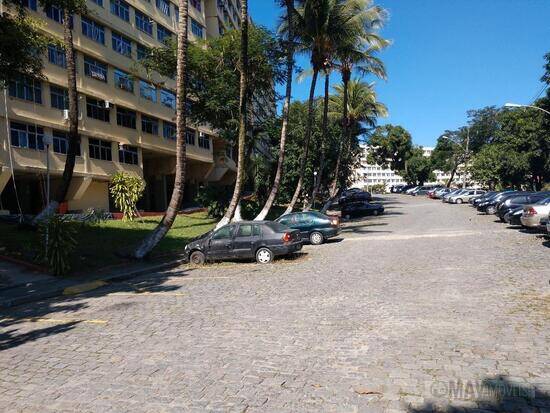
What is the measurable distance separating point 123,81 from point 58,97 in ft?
22.1

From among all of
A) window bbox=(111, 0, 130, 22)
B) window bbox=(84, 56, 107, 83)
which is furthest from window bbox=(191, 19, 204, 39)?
window bbox=(84, 56, 107, 83)

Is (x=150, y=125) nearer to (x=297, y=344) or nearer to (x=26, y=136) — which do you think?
(x=26, y=136)

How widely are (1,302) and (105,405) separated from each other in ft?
24.5

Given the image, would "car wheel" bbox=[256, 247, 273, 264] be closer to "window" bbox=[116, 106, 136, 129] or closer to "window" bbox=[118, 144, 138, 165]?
"window" bbox=[118, 144, 138, 165]

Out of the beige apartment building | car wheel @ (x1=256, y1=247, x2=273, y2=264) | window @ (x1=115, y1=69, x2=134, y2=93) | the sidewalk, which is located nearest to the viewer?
the sidewalk

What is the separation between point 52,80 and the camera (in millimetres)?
27703

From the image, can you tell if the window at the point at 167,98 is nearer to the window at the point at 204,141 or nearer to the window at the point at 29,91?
the window at the point at 204,141

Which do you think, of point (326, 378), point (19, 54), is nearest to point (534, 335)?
point (326, 378)

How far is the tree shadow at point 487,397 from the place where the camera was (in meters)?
4.61

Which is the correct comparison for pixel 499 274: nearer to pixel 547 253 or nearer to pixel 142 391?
pixel 547 253

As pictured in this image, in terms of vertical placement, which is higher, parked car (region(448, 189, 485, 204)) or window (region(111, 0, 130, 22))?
window (region(111, 0, 130, 22))

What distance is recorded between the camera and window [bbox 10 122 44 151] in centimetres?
2556

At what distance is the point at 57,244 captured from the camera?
14.9 meters

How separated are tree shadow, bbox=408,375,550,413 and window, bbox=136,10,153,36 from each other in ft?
120
